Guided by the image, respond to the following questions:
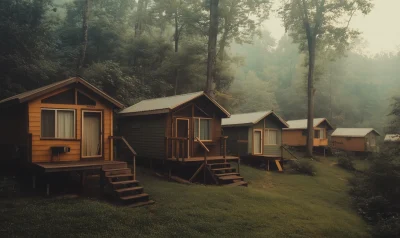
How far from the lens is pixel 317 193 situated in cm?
1650

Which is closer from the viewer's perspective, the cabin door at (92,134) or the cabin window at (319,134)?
the cabin door at (92,134)

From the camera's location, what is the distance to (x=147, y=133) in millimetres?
17859

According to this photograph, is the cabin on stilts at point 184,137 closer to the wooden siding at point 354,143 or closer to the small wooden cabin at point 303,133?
the small wooden cabin at point 303,133

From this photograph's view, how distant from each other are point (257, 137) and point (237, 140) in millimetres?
1565

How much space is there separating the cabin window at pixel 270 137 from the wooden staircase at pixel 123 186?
1456 cm

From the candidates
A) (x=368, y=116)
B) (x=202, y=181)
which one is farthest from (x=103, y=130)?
(x=368, y=116)

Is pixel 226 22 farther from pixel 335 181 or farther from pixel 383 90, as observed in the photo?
pixel 383 90

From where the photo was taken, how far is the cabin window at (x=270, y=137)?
24578mm

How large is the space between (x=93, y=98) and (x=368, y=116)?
2483 inches

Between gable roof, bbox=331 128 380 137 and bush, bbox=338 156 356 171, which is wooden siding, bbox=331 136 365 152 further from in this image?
bush, bbox=338 156 356 171

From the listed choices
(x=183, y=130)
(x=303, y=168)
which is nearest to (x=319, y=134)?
(x=303, y=168)

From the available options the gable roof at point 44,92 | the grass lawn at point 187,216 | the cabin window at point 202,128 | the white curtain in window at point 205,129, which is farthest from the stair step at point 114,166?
the white curtain in window at point 205,129

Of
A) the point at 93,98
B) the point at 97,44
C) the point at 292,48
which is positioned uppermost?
the point at 292,48

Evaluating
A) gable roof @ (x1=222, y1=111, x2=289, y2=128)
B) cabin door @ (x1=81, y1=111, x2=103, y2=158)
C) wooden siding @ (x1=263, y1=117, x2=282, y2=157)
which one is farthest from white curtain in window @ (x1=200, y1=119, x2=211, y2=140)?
wooden siding @ (x1=263, y1=117, x2=282, y2=157)
